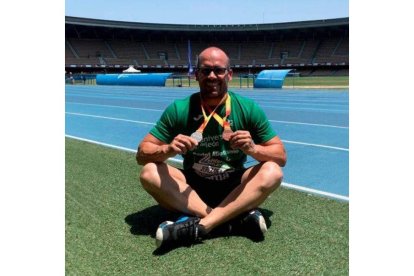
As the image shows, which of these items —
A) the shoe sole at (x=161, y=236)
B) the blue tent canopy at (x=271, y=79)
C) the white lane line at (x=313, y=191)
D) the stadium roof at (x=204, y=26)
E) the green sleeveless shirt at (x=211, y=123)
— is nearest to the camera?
the shoe sole at (x=161, y=236)

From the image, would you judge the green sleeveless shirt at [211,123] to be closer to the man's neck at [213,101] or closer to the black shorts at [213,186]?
the man's neck at [213,101]

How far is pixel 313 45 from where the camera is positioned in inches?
2421

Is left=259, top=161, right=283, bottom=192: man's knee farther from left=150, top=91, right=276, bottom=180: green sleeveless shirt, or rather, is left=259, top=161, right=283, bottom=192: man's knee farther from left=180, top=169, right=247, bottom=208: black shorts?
left=180, top=169, right=247, bottom=208: black shorts

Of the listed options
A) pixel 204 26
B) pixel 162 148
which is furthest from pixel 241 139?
pixel 204 26

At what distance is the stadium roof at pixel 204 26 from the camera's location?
2258 inches

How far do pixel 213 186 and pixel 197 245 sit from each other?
0.63 meters

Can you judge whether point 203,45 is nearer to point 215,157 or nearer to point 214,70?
point 215,157

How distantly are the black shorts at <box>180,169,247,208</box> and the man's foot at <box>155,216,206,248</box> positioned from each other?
454mm

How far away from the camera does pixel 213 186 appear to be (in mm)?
3742

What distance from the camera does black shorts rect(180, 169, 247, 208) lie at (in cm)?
373

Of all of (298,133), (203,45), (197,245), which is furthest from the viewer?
(203,45)

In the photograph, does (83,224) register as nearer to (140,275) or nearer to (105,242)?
(105,242)

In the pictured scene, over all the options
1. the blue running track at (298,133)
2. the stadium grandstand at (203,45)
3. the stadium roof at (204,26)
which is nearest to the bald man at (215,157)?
the blue running track at (298,133)

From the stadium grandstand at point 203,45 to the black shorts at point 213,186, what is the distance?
5429 cm
